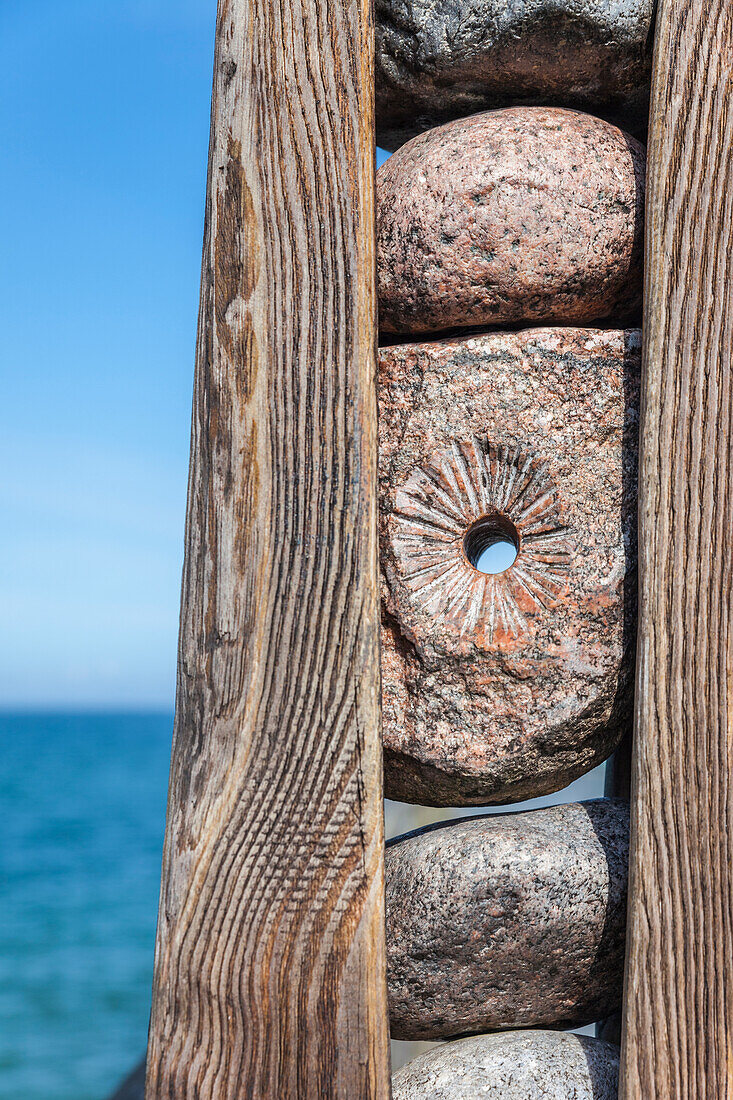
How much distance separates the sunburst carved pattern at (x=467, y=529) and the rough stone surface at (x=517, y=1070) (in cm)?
80

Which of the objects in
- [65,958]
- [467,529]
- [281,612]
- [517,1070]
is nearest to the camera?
[281,612]

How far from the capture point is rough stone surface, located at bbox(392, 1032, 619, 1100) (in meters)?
1.54

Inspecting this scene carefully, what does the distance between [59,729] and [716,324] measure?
93.5m

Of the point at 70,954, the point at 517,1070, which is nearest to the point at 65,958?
the point at 70,954

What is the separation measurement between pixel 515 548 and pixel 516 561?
0.07m

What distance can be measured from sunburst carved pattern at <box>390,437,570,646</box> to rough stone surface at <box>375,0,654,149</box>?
0.83 meters

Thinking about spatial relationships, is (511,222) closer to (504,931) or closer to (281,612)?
(281,612)

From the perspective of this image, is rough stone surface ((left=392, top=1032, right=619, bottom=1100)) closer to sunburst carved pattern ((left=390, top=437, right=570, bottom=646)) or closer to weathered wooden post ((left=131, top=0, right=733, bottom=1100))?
weathered wooden post ((left=131, top=0, right=733, bottom=1100))

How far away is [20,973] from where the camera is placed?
2116 centimetres

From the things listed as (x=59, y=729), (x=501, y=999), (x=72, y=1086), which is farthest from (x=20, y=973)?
(x=59, y=729)

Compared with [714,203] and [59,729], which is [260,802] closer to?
[714,203]

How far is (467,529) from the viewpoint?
1679mm

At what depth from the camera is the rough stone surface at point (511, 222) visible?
1661mm

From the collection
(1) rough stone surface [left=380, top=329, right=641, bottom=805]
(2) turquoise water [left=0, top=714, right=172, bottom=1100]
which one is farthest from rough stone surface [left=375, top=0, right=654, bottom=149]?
(2) turquoise water [left=0, top=714, right=172, bottom=1100]
